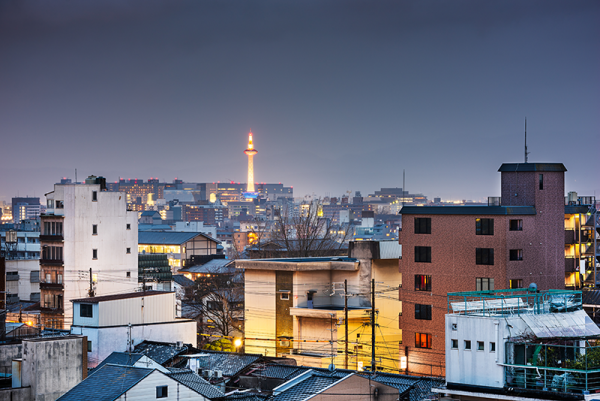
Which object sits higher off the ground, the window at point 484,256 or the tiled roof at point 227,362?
the window at point 484,256

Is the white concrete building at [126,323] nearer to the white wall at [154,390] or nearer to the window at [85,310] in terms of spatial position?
the window at [85,310]

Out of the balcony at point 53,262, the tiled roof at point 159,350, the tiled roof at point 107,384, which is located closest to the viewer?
the tiled roof at point 107,384

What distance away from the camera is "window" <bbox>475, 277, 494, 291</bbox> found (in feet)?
114

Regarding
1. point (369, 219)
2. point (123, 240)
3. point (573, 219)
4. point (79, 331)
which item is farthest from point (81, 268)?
point (369, 219)

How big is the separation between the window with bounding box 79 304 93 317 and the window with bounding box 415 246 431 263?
14711mm

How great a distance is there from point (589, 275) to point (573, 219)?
4.39 m

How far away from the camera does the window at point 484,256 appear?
3488cm

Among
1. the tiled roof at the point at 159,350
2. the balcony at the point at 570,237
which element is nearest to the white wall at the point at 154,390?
the tiled roof at the point at 159,350

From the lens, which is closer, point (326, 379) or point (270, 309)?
point (326, 379)

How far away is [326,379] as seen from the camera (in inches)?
944

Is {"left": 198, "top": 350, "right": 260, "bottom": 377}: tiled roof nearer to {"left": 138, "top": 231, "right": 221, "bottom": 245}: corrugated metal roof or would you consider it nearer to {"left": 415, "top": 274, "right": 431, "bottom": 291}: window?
{"left": 415, "top": 274, "right": 431, "bottom": 291}: window

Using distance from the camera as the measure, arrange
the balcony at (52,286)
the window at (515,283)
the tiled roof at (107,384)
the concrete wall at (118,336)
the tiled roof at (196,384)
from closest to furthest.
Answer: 1. the tiled roof at (107,384)
2. the tiled roof at (196,384)
3. the concrete wall at (118,336)
4. the window at (515,283)
5. the balcony at (52,286)

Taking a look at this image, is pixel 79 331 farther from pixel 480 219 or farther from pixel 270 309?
pixel 480 219

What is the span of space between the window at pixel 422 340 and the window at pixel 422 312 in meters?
0.75
